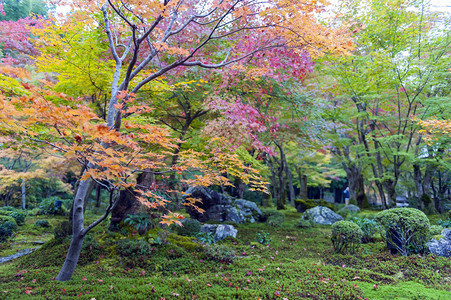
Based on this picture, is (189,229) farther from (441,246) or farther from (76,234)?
(441,246)

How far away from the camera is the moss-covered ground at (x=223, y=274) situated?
3.46 metres

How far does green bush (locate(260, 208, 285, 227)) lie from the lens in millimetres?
9773

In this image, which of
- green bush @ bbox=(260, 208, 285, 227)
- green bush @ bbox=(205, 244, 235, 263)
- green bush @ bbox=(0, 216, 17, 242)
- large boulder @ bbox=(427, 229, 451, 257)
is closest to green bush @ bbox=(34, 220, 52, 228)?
green bush @ bbox=(0, 216, 17, 242)

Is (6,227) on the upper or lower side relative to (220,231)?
lower

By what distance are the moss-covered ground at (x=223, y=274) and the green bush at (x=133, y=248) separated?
0.11 metres

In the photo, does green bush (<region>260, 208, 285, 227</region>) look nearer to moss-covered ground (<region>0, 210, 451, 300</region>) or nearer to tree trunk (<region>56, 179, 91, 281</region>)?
moss-covered ground (<region>0, 210, 451, 300</region>)

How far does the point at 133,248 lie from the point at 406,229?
6059 mm

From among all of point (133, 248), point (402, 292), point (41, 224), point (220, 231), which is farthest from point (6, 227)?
point (402, 292)

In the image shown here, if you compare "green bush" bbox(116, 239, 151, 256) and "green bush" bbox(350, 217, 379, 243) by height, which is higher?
"green bush" bbox(350, 217, 379, 243)

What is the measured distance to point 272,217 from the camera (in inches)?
402

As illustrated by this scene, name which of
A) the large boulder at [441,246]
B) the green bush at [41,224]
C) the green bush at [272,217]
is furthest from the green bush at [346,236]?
the green bush at [41,224]

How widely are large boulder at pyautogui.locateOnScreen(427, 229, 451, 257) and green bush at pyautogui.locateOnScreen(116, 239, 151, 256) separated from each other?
637 cm

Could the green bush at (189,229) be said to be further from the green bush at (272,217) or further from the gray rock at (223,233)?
the green bush at (272,217)

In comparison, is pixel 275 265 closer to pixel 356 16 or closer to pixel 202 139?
pixel 202 139
